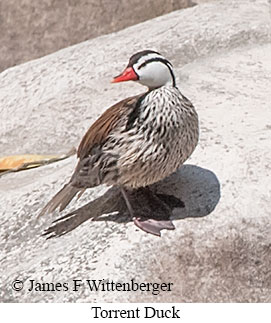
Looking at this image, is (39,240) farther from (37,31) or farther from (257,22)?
(37,31)

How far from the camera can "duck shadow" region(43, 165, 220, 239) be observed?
4.14 m

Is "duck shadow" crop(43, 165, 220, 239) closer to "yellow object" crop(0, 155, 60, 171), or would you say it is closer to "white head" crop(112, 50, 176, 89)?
"white head" crop(112, 50, 176, 89)

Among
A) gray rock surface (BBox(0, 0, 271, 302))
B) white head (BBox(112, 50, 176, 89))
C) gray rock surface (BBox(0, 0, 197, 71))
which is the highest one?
white head (BBox(112, 50, 176, 89))

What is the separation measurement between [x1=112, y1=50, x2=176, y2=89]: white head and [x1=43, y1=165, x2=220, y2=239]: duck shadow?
639mm

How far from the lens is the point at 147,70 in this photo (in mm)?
3797

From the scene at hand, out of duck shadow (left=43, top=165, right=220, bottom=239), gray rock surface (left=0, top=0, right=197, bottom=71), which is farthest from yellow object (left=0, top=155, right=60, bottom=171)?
gray rock surface (left=0, top=0, right=197, bottom=71)

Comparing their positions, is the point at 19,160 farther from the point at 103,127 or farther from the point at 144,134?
the point at 144,134

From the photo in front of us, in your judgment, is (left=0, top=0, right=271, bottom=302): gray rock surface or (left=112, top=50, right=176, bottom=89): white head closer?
(left=112, top=50, right=176, bottom=89): white head

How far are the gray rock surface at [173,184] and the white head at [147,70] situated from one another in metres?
0.67

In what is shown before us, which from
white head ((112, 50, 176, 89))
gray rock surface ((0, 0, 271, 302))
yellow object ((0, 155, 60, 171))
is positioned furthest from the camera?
yellow object ((0, 155, 60, 171))

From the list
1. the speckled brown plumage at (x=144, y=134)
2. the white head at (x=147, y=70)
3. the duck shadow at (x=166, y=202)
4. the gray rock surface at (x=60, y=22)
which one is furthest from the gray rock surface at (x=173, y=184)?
the gray rock surface at (x=60, y=22)

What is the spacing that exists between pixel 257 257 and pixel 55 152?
1.82 metres

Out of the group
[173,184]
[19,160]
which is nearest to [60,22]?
[19,160]

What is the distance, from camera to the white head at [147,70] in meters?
3.78
